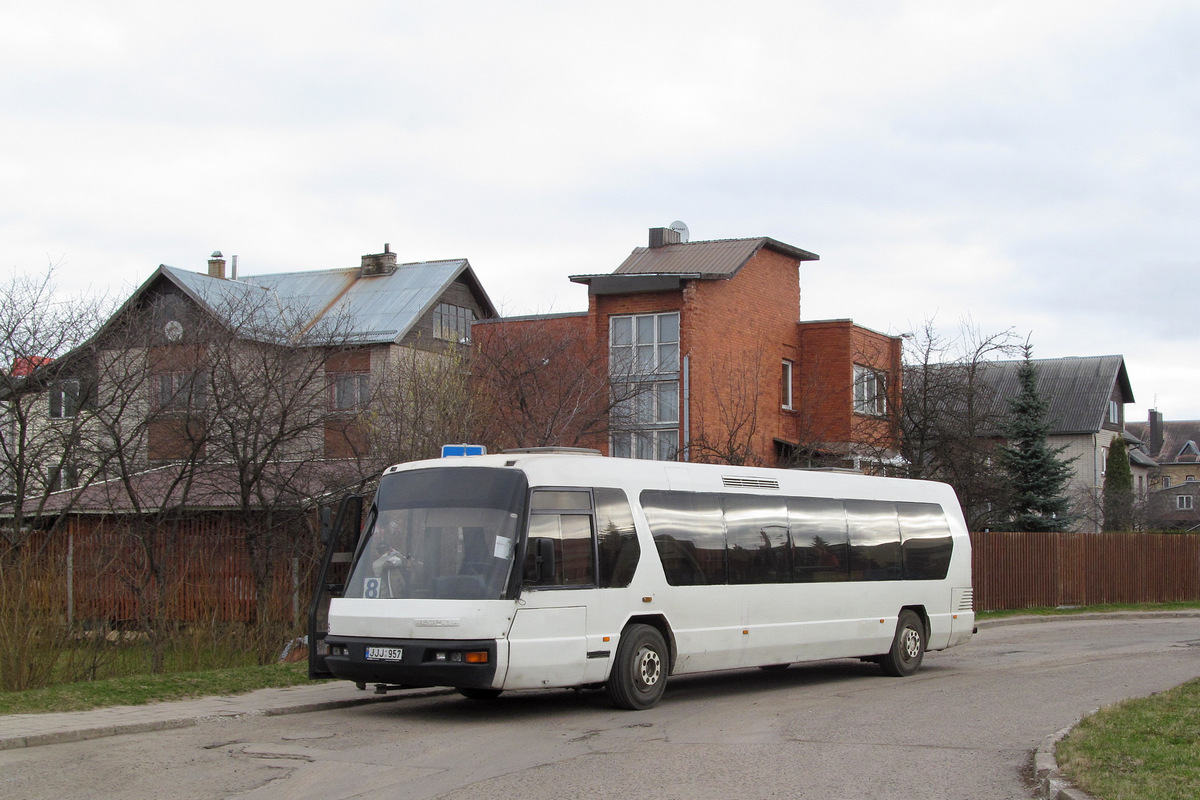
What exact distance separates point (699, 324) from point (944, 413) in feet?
22.8

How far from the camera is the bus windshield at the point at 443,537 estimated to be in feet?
40.4

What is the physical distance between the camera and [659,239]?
4019 centimetres

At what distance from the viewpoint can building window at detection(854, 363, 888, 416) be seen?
1474 inches

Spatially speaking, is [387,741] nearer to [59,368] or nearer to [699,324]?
[59,368]

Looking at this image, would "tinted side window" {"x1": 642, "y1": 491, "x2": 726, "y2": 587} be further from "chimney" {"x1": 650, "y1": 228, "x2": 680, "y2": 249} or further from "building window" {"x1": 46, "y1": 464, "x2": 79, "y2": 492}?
"chimney" {"x1": 650, "y1": 228, "x2": 680, "y2": 249}

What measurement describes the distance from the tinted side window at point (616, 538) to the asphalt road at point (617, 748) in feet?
4.54

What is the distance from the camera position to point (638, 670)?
13133 mm

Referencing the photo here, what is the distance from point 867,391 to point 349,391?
22273 mm

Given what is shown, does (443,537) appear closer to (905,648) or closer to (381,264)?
(905,648)

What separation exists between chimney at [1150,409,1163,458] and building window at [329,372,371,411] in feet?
309

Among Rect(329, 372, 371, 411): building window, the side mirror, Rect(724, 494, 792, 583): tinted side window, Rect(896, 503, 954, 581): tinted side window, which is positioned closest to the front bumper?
the side mirror

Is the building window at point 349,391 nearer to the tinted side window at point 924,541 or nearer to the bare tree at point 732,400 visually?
the tinted side window at point 924,541

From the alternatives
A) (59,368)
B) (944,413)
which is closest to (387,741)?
(59,368)

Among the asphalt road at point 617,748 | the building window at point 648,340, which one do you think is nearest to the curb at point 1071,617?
the building window at point 648,340
